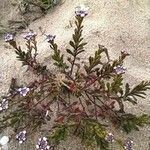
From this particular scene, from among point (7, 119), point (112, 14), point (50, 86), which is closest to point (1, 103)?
point (7, 119)

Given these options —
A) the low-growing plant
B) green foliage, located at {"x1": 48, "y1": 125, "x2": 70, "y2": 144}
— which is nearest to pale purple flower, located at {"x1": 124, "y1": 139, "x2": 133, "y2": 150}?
green foliage, located at {"x1": 48, "y1": 125, "x2": 70, "y2": 144}

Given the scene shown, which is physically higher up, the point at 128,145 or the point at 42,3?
the point at 42,3

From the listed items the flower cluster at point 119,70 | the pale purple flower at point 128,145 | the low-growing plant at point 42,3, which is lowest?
the pale purple flower at point 128,145

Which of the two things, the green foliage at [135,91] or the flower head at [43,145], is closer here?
the flower head at [43,145]

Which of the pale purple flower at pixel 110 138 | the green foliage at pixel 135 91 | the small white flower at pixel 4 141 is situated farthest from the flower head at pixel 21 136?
the green foliage at pixel 135 91

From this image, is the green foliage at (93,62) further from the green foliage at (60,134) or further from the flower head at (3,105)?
the flower head at (3,105)

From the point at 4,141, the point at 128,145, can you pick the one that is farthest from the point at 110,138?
the point at 4,141

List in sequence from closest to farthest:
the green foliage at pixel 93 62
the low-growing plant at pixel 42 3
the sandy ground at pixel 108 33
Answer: the green foliage at pixel 93 62 < the sandy ground at pixel 108 33 < the low-growing plant at pixel 42 3

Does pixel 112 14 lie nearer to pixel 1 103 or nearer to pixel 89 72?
pixel 89 72

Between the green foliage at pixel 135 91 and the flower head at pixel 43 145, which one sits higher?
the green foliage at pixel 135 91

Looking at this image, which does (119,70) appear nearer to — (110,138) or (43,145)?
(110,138)
